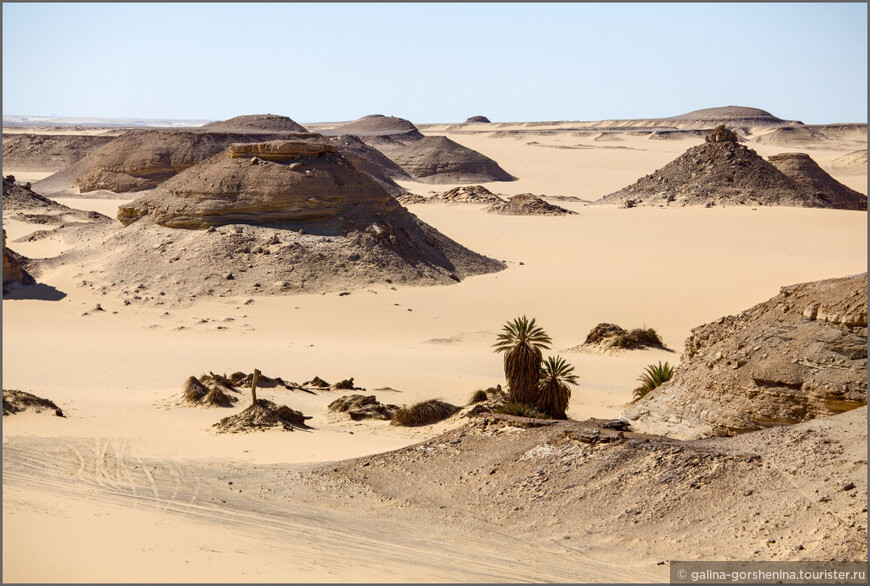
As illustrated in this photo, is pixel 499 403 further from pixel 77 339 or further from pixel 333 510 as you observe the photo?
pixel 77 339

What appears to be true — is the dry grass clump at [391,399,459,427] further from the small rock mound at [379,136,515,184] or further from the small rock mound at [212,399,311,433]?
the small rock mound at [379,136,515,184]

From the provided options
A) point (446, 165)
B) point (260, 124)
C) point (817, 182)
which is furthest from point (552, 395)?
point (446, 165)

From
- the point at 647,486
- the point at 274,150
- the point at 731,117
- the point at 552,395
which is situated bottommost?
the point at 647,486

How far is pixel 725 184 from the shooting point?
1762 inches

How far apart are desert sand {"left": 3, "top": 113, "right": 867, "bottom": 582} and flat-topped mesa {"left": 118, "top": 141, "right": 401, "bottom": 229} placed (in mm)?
2857

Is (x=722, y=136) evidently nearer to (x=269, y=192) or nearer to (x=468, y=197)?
(x=468, y=197)

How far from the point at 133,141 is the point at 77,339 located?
31377 mm

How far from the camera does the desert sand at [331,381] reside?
26.5 feet

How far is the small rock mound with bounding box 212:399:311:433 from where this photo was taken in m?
13.8

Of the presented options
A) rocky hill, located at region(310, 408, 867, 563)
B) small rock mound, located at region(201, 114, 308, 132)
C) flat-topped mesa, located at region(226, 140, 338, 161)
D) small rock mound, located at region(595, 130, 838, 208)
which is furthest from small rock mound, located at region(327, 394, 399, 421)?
small rock mound, located at region(201, 114, 308, 132)

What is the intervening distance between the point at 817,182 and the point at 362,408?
38.3 meters

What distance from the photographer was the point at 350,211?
88.6ft

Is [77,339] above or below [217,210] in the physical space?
below

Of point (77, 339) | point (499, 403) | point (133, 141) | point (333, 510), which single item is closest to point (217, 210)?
point (77, 339)
